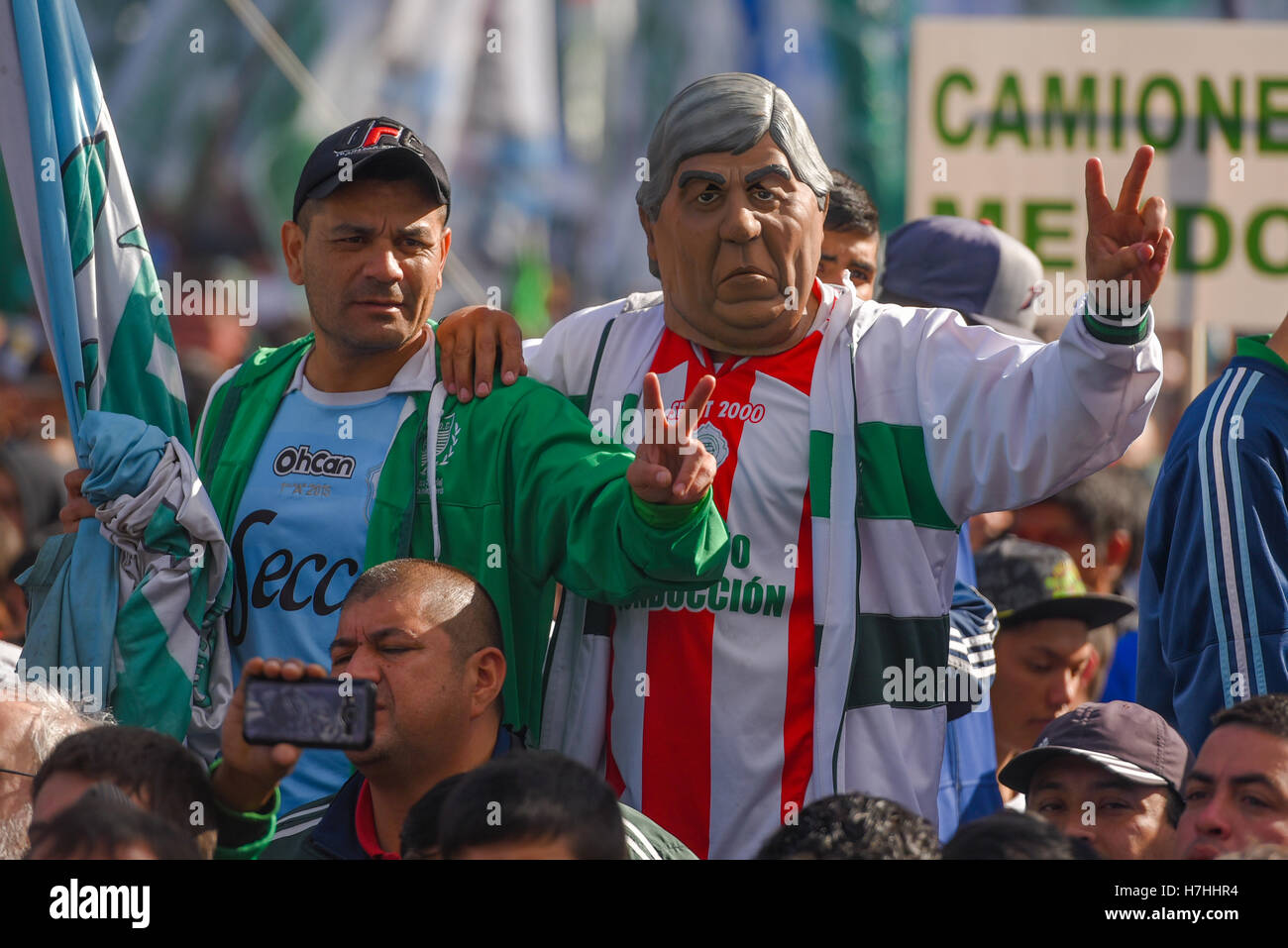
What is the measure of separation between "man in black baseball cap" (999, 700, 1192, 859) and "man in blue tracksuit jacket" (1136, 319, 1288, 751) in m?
0.10

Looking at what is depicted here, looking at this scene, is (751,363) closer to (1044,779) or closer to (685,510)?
(685,510)

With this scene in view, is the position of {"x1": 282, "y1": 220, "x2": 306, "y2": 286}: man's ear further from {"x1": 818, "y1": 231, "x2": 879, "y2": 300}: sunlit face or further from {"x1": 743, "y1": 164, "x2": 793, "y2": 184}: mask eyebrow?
{"x1": 818, "y1": 231, "x2": 879, "y2": 300}: sunlit face

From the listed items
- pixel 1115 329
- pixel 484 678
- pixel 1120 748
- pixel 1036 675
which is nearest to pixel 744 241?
pixel 1115 329

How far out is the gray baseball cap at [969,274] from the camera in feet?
16.3

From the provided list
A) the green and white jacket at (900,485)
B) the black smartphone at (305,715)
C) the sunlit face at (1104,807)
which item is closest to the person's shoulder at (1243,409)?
the green and white jacket at (900,485)

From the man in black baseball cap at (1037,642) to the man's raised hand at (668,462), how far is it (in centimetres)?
210

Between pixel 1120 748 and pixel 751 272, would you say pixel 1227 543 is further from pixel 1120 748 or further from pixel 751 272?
pixel 751 272

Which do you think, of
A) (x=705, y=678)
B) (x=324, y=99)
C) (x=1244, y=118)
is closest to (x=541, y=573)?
(x=705, y=678)

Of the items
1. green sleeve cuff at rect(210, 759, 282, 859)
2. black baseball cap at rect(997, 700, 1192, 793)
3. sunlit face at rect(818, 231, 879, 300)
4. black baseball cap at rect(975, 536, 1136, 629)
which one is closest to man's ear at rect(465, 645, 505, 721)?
green sleeve cuff at rect(210, 759, 282, 859)

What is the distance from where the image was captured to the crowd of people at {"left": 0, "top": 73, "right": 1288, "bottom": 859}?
3439 mm

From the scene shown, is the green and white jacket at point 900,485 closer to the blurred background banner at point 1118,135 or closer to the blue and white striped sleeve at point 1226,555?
the blue and white striped sleeve at point 1226,555

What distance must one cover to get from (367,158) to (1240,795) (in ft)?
7.23

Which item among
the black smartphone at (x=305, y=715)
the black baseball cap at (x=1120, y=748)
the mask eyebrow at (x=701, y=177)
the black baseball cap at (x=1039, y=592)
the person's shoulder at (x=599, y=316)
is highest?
the mask eyebrow at (x=701, y=177)
